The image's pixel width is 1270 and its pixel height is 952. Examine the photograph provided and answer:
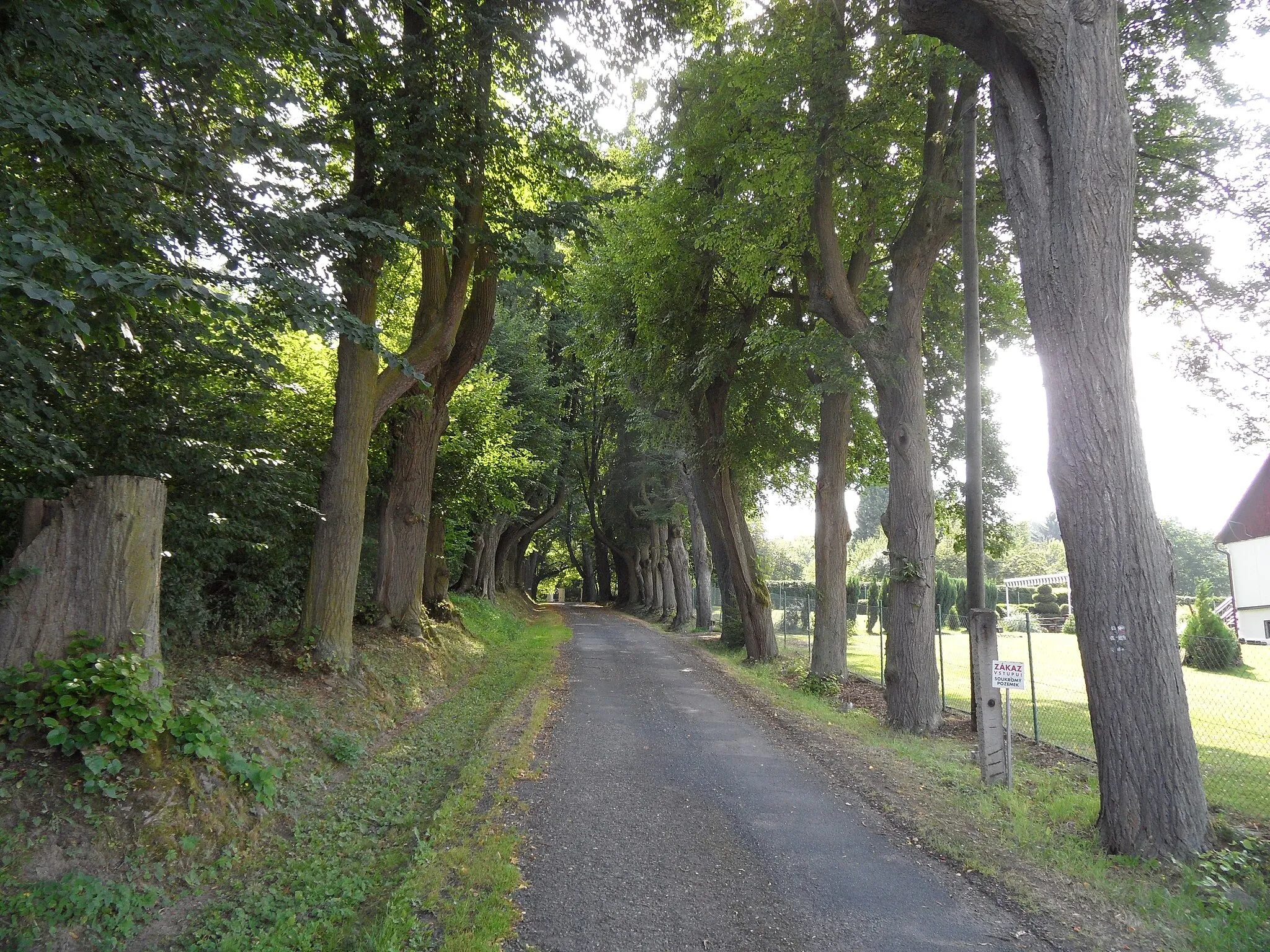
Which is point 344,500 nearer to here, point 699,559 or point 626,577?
point 699,559

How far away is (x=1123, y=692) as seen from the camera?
559cm

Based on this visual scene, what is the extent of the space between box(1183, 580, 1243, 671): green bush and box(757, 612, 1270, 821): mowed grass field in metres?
0.23

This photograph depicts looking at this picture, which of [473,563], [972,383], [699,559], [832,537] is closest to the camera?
[972,383]

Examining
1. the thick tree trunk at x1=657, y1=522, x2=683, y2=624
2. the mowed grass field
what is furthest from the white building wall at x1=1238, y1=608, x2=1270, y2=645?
the thick tree trunk at x1=657, y1=522, x2=683, y2=624

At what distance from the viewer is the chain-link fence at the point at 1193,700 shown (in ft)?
25.7

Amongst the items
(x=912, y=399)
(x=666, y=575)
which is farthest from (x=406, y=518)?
(x=666, y=575)

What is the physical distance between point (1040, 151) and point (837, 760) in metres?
6.12

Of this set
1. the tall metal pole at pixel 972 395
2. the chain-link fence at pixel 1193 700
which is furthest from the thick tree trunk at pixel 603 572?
the tall metal pole at pixel 972 395

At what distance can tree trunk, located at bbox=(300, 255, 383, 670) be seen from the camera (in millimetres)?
9445

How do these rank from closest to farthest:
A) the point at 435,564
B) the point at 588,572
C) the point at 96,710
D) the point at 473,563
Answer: the point at 96,710 → the point at 435,564 → the point at 473,563 → the point at 588,572

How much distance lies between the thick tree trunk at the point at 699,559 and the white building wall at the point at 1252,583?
1695 cm

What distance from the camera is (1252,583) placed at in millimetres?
25094

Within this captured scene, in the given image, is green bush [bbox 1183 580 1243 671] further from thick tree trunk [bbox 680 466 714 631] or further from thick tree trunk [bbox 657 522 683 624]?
thick tree trunk [bbox 657 522 683 624]

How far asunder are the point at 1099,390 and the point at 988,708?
3.51 m
